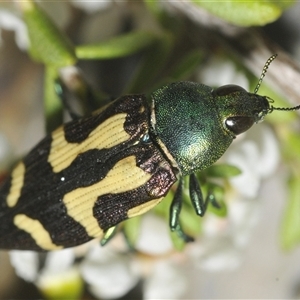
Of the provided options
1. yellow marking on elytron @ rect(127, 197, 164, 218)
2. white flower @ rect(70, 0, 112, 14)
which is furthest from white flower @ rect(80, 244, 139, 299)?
white flower @ rect(70, 0, 112, 14)

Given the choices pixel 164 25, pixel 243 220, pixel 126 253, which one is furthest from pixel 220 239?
pixel 164 25

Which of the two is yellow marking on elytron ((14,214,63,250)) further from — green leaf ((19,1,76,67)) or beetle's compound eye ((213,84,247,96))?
beetle's compound eye ((213,84,247,96))

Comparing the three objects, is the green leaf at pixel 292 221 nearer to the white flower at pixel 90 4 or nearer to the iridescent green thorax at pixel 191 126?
the iridescent green thorax at pixel 191 126

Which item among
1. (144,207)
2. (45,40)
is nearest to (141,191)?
(144,207)

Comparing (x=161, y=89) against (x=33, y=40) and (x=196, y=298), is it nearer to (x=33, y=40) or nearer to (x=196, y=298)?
(x=33, y=40)

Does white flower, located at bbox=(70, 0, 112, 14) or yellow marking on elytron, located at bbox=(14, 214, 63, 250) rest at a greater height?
white flower, located at bbox=(70, 0, 112, 14)

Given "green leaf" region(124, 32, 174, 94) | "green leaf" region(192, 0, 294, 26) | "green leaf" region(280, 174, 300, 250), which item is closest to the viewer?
"green leaf" region(192, 0, 294, 26)
